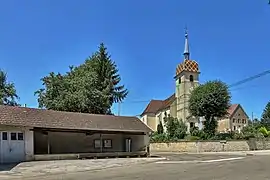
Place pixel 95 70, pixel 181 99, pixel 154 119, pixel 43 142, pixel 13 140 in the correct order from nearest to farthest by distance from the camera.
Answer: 1. pixel 13 140
2. pixel 43 142
3. pixel 95 70
4. pixel 181 99
5. pixel 154 119

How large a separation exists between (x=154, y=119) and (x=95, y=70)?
39.8m

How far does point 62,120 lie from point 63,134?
74.3 inches

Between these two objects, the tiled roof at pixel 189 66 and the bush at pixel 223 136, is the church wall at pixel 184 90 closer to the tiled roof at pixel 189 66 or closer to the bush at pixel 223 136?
the tiled roof at pixel 189 66

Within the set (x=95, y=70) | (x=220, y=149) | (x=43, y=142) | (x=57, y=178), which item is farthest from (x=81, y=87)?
(x=57, y=178)

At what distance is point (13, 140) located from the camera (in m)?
27.1

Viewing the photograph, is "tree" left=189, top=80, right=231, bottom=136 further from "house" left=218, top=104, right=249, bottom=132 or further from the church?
"house" left=218, top=104, right=249, bottom=132

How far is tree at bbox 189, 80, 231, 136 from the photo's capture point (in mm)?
54250

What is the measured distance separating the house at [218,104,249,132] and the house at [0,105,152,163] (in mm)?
58869

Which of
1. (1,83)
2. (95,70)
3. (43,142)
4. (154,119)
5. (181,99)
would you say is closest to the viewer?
(43,142)

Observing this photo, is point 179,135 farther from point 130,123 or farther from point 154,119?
point 154,119

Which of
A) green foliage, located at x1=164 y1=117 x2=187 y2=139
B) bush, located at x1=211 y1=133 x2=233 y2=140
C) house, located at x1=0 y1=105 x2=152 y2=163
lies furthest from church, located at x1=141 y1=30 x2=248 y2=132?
house, located at x1=0 y1=105 x2=152 y2=163

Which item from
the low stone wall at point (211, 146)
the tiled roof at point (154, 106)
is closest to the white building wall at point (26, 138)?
the low stone wall at point (211, 146)

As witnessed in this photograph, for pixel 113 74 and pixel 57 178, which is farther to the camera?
pixel 113 74

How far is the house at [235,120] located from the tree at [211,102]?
39147mm
